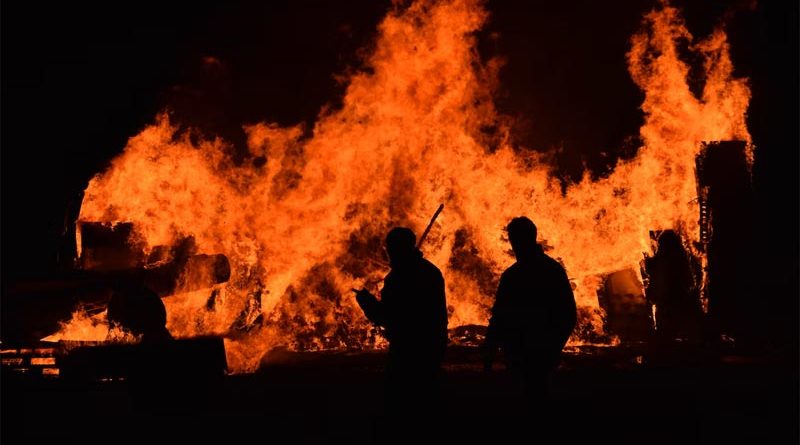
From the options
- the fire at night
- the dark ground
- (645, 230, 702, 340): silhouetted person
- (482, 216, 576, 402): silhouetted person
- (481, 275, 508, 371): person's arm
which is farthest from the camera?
(645, 230, 702, 340): silhouetted person

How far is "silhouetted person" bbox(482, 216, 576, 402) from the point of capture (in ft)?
13.2

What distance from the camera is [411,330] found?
3.89 m

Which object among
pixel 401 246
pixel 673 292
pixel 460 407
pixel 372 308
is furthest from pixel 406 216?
pixel 372 308

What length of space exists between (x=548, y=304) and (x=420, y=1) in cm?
691

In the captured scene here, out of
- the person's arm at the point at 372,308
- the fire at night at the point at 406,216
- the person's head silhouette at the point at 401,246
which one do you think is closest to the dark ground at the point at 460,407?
the fire at night at the point at 406,216

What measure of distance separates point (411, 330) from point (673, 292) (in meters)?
4.67

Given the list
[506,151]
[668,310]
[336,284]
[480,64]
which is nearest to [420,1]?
[480,64]

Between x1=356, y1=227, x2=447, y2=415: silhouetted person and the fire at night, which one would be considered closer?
x1=356, y1=227, x2=447, y2=415: silhouetted person

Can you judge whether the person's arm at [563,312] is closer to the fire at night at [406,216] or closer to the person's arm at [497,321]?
the fire at night at [406,216]

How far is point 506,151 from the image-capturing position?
9.41 metres

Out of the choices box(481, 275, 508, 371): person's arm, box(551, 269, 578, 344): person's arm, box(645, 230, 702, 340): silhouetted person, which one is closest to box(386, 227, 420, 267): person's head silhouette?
box(481, 275, 508, 371): person's arm

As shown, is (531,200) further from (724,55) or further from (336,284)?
(724,55)

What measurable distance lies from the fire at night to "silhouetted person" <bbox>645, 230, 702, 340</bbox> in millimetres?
32

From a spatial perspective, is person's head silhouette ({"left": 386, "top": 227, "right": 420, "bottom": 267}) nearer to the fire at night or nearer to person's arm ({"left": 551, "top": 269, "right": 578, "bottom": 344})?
the fire at night
